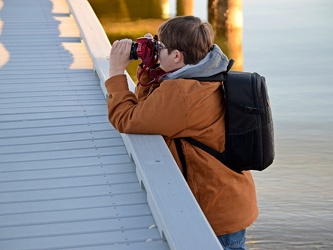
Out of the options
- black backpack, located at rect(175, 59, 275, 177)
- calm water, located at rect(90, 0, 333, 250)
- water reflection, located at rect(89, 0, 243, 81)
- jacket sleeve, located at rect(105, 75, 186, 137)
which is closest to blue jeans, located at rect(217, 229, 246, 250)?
black backpack, located at rect(175, 59, 275, 177)

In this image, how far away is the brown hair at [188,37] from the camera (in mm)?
3043

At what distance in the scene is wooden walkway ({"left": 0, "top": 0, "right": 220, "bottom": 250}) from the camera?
301 cm

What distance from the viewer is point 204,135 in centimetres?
308

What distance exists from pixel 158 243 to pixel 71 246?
285mm

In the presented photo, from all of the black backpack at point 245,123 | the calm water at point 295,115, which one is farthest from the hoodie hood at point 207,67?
the calm water at point 295,115

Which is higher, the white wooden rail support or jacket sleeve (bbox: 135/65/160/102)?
jacket sleeve (bbox: 135/65/160/102)

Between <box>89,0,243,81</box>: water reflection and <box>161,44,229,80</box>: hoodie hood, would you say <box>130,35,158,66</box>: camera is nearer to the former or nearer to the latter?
<box>161,44,229,80</box>: hoodie hood

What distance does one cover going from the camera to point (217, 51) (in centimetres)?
309

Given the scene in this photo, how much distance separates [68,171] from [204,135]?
782 mm

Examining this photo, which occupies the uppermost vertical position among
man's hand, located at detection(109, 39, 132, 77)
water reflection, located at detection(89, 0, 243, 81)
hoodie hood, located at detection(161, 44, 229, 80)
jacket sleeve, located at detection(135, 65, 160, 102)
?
hoodie hood, located at detection(161, 44, 229, 80)

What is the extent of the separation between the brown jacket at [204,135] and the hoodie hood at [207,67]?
4cm

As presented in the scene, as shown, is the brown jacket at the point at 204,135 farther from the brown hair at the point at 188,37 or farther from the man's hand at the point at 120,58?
the man's hand at the point at 120,58

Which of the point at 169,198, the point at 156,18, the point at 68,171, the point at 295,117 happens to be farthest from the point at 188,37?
the point at 156,18

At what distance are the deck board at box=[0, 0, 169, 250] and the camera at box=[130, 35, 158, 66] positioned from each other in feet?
1.68
